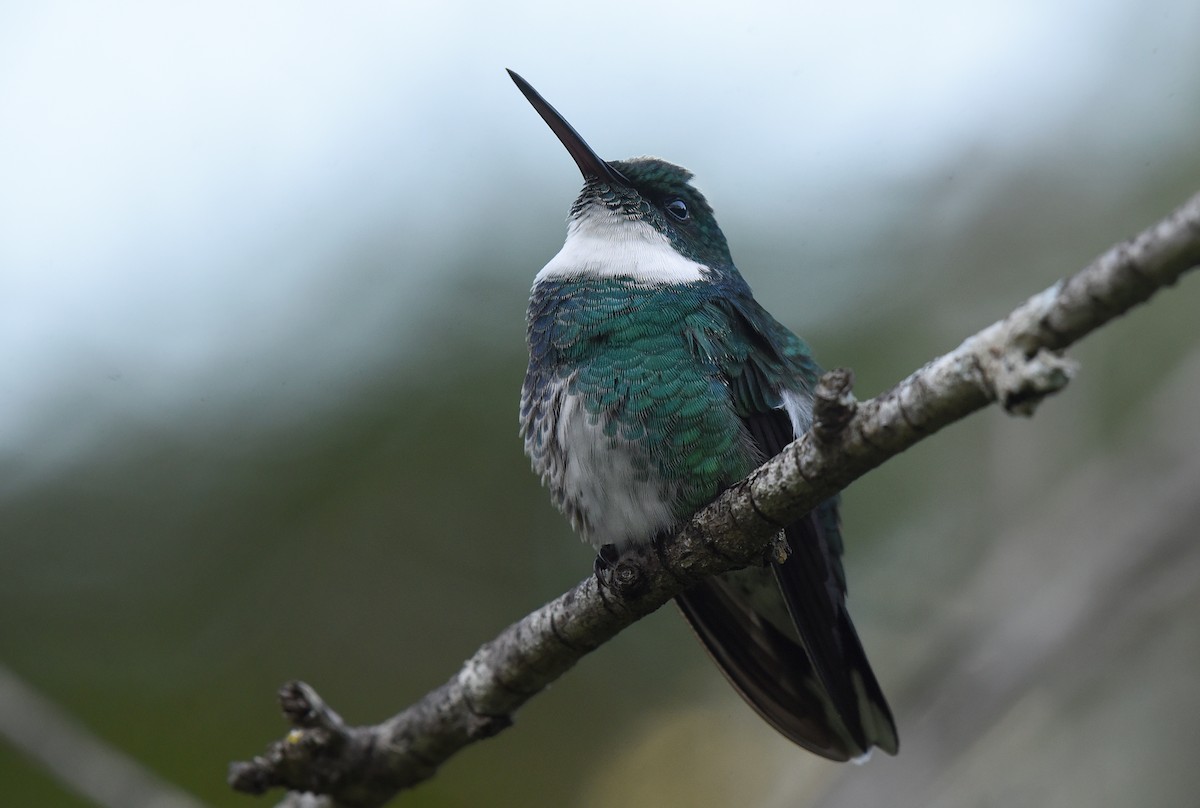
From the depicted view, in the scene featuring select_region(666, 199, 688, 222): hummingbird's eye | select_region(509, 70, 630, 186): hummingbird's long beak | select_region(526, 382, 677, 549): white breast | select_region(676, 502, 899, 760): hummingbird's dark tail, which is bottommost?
select_region(676, 502, 899, 760): hummingbird's dark tail

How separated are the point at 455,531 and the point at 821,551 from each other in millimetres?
4251

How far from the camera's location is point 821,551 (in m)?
4.11

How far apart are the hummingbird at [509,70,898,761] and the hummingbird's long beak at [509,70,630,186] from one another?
0.47 m

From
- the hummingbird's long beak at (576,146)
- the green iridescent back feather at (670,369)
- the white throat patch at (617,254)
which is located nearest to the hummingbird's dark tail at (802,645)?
the green iridescent back feather at (670,369)

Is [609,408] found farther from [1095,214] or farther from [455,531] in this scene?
[1095,214]

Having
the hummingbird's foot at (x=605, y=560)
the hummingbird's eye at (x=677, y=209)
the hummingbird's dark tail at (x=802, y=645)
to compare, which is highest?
the hummingbird's eye at (x=677, y=209)

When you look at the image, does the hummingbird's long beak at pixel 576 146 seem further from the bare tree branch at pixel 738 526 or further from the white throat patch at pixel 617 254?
the bare tree branch at pixel 738 526

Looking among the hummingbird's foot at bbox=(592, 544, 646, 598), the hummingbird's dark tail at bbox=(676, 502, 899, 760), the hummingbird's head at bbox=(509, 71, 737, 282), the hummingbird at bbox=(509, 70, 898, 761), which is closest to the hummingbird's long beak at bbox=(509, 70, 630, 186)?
the hummingbird's head at bbox=(509, 71, 737, 282)

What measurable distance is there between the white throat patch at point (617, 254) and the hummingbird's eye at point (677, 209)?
0.77ft

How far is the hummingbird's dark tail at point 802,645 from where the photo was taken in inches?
157

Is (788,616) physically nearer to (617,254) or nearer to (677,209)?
(617,254)

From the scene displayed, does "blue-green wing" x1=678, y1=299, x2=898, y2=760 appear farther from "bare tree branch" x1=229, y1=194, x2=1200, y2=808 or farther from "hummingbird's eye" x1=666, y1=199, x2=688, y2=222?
"hummingbird's eye" x1=666, y1=199, x2=688, y2=222

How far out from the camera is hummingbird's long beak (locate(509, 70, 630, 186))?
16.7 ft

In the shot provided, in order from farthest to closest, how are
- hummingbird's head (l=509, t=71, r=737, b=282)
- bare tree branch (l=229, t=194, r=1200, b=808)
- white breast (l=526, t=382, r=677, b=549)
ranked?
hummingbird's head (l=509, t=71, r=737, b=282) → white breast (l=526, t=382, r=677, b=549) → bare tree branch (l=229, t=194, r=1200, b=808)
